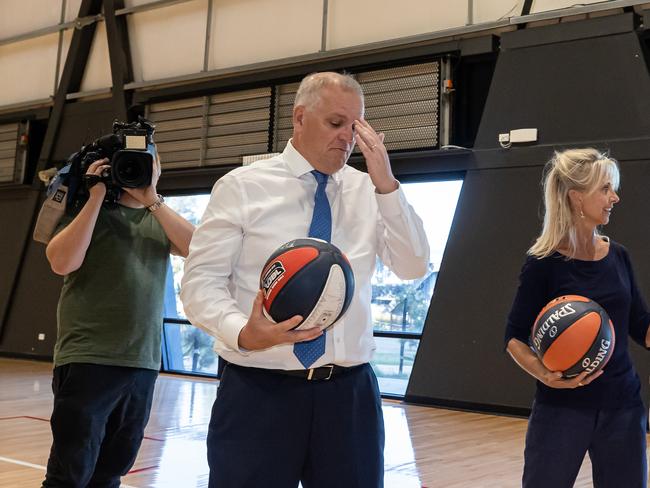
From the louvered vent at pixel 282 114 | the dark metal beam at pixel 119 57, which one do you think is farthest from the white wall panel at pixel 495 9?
the dark metal beam at pixel 119 57

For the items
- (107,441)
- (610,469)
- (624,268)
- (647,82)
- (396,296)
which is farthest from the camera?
(396,296)

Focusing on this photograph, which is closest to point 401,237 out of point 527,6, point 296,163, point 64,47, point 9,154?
point 296,163

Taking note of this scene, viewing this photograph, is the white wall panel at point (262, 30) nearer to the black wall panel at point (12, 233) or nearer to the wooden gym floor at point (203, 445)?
the black wall panel at point (12, 233)

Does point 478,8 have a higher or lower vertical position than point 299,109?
higher

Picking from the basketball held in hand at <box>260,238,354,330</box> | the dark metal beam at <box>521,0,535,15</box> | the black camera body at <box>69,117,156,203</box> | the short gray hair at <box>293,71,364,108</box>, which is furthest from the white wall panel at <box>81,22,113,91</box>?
the basketball held in hand at <box>260,238,354,330</box>

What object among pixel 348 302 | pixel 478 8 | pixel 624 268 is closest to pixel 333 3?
pixel 478 8

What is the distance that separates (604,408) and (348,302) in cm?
92

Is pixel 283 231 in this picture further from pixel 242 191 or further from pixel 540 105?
pixel 540 105

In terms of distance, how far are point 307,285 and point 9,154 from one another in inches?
417

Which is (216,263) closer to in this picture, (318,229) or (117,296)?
(318,229)

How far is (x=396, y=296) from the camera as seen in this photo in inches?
320

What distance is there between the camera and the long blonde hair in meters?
2.30

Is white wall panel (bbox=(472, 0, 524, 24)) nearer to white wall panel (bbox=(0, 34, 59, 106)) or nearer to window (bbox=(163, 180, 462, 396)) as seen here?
window (bbox=(163, 180, 462, 396))

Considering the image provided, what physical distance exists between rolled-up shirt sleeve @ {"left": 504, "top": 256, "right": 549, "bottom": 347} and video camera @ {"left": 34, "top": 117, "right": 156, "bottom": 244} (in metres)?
Result: 1.25
